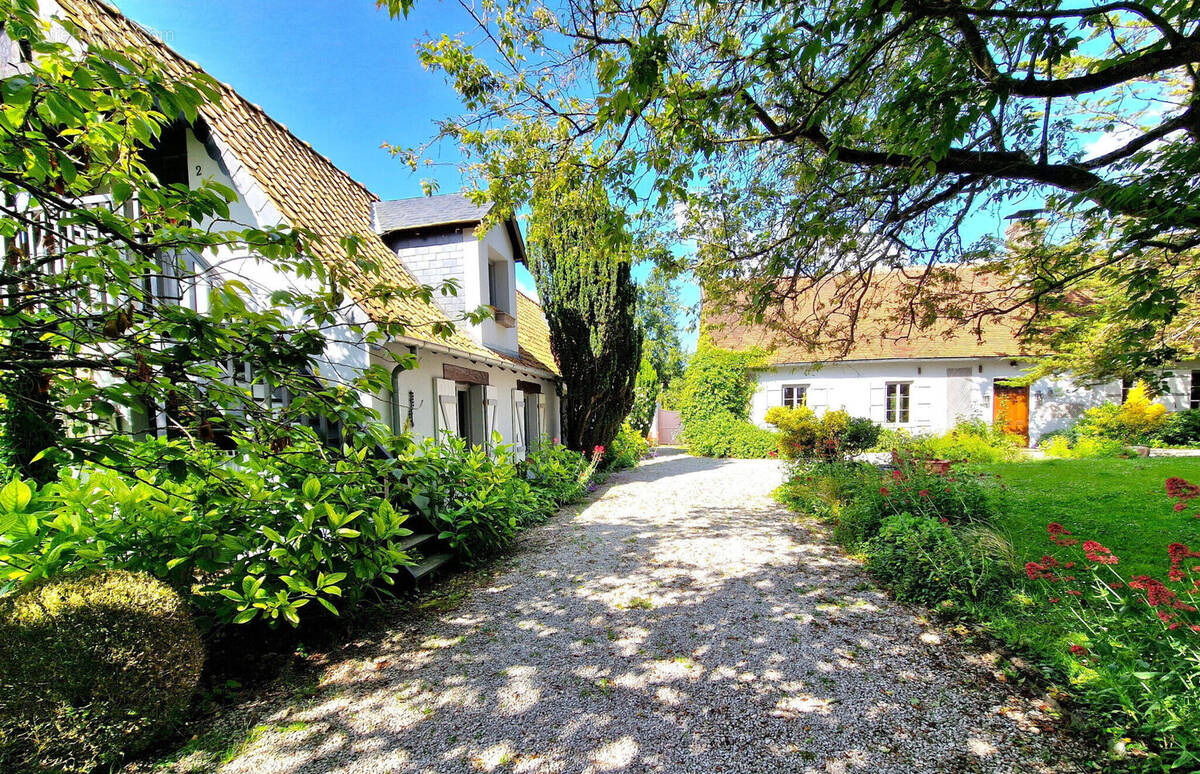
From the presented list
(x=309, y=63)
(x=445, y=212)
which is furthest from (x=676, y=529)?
(x=309, y=63)

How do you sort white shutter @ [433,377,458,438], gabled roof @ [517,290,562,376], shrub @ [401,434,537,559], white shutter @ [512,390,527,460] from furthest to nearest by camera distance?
gabled roof @ [517,290,562,376], white shutter @ [512,390,527,460], white shutter @ [433,377,458,438], shrub @ [401,434,537,559]

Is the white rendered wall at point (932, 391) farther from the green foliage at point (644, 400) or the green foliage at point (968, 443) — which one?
the green foliage at point (644, 400)

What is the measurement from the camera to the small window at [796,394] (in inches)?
644

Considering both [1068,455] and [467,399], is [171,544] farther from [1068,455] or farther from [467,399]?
[1068,455]

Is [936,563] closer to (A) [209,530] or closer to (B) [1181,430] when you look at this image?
(A) [209,530]

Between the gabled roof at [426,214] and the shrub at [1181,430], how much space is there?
17947 millimetres

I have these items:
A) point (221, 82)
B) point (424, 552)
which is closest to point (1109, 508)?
point (424, 552)

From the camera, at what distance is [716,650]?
3531mm

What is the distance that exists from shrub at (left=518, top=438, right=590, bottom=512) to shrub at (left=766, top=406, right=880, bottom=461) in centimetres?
506

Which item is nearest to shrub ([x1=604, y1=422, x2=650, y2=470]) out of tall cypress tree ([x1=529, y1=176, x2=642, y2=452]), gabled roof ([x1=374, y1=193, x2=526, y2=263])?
tall cypress tree ([x1=529, y1=176, x2=642, y2=452])

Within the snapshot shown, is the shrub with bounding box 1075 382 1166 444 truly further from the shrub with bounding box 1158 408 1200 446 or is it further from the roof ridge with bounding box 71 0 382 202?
the roof ridge with bounding box 71 0 382 202

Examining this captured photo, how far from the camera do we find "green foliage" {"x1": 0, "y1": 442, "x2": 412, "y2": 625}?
2.61m

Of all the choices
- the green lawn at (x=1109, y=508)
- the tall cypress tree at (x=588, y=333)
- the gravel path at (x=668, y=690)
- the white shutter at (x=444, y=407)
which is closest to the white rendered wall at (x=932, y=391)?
the green lawn at (x=1109, y=508)

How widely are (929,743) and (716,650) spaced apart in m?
1.36
